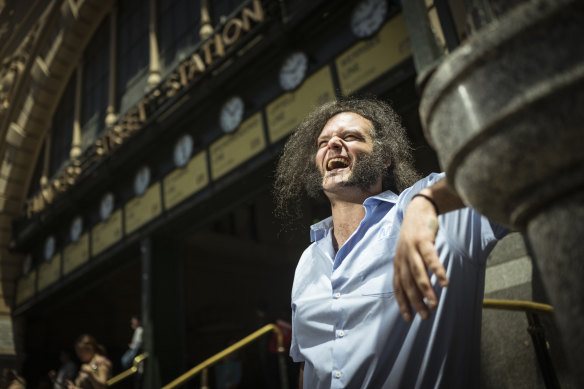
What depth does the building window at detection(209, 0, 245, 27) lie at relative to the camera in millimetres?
7268

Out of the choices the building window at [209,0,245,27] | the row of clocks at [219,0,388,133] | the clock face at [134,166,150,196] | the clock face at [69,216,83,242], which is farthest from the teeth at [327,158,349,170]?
the clock face at [69,216,83,242]

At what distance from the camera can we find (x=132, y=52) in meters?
9.70

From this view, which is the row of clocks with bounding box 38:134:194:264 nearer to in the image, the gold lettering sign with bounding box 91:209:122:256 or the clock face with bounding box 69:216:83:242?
the clock face with bounding box 69:216:83:242

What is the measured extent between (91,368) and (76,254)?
4834 mm

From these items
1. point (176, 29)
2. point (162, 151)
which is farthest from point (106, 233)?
point (176, 29)

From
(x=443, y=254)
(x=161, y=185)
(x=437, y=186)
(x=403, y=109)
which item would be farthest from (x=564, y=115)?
(x=161, y=185)

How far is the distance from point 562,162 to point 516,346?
9.96 ft

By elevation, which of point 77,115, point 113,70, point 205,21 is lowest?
→ point 205,21

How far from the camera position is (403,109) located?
4.63 m

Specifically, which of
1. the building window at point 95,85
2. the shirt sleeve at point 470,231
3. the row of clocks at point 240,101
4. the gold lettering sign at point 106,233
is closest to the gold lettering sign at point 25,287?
the row of clocks at point 240,101

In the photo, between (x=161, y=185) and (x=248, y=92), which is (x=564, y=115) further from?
(x=161, y=185)

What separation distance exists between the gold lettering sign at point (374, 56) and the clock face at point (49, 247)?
8.31 meters

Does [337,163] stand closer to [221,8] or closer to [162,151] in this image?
[162,151]

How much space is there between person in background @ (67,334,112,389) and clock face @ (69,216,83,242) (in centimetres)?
462
